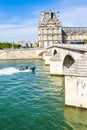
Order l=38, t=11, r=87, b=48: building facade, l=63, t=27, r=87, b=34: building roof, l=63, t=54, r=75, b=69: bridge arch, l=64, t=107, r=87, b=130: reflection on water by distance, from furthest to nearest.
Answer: l=63, t=27, r=87, b=34: building roof
l=38, t=11, r=87, b=48: building facade
l=63, t=54, r=75, b=69: bridge arch
l=64, t=107, r=87, b=130: reflection on water

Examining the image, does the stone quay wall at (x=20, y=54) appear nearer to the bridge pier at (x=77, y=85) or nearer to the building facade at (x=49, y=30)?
the building facade at (x=49, y=30)

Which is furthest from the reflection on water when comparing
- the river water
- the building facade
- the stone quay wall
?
the building facade

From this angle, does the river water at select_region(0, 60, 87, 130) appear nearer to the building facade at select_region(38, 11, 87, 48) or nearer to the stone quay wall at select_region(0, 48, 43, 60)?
the stone quay wall at select_region(0, 48, 43, 60)

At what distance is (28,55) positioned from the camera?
106438 mm

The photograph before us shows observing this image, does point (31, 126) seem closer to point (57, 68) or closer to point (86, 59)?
point (86, 59)

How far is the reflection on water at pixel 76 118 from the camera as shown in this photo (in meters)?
22.3

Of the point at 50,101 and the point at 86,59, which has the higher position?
the point at 86,59

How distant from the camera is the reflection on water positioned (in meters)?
22.3

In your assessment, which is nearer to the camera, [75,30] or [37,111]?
[37,111]

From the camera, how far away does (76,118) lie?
24172mm

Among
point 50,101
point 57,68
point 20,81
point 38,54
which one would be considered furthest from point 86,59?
point 38,54

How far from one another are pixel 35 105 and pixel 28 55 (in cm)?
7852

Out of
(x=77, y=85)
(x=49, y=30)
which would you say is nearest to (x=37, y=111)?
(x=77, y=85)

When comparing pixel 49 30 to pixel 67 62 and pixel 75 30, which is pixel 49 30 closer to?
pixel 75 30
